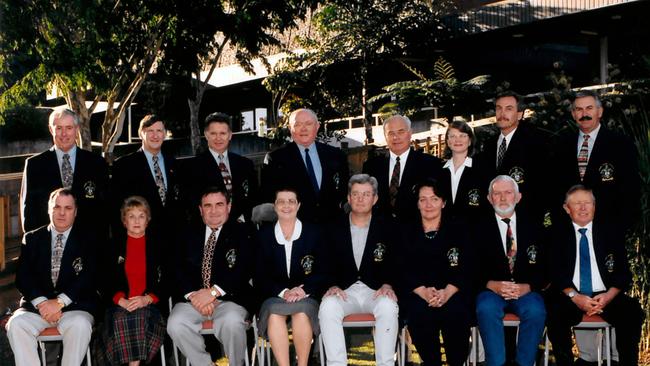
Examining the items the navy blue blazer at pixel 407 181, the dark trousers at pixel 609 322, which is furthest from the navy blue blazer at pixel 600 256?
the navy blue blazer at pixel 407 181

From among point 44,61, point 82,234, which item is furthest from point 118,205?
point 44,61

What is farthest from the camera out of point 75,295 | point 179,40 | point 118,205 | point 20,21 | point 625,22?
point 625,22

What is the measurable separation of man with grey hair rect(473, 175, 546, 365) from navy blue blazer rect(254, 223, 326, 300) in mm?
1152

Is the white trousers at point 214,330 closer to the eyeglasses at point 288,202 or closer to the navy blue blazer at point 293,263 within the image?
the navy blue blazer at point 293,263

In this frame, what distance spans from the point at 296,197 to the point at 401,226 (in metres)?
0.80

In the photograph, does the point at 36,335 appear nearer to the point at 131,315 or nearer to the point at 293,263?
the point at 131,315

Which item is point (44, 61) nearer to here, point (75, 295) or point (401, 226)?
point (75, 295)

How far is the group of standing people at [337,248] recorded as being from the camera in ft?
15.9

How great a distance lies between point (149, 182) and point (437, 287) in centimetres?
238

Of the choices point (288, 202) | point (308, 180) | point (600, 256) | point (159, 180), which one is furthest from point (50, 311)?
point (600, 256)

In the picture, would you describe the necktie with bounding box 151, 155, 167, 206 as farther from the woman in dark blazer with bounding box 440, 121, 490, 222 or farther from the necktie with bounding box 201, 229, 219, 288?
the woman in dark blazer with bounding box 440, 121, 490, 222

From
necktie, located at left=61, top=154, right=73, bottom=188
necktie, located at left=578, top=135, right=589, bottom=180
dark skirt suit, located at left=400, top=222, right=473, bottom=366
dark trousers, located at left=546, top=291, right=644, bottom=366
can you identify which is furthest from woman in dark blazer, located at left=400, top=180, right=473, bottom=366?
necktie, located at left=61, top=154, right=73, bottom=188

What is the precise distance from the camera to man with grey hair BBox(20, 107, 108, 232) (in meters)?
5.28

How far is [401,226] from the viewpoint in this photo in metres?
5.23
